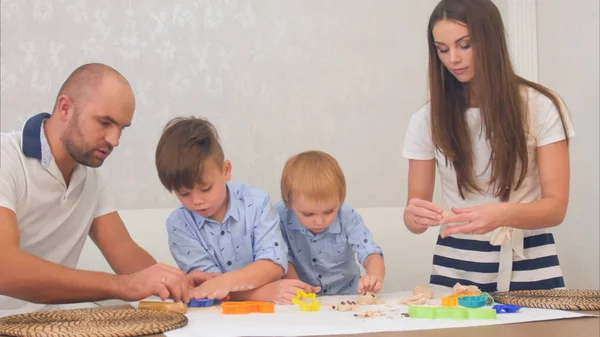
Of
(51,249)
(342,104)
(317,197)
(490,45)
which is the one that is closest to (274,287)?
(317,197)

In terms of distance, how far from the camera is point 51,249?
1.78 m

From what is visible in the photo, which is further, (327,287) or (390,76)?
(390,76)

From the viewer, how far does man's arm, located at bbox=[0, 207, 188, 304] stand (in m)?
1.47

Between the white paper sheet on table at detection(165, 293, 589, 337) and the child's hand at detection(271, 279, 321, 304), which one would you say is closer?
the white paper sheet on table at detection(165, 293, 589, 337)

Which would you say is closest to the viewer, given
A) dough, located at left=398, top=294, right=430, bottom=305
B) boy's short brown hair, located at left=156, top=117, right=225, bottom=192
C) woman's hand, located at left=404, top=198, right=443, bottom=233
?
dough, located at left=398, top=294, right=430, bottom=305

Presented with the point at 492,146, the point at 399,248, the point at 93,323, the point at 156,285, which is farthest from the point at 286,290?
the point at 399,248

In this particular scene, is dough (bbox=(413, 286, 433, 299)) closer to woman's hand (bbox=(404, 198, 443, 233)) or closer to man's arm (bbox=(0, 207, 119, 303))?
woman's hand (bbox=(404, 198, 443, 233))

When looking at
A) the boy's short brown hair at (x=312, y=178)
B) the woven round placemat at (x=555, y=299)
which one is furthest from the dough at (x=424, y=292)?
the boy's short brown hair at (x=312, y=178)

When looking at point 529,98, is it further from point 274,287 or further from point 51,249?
point 51,249

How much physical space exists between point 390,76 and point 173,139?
139cm

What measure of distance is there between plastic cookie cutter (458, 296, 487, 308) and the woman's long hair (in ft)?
1.49

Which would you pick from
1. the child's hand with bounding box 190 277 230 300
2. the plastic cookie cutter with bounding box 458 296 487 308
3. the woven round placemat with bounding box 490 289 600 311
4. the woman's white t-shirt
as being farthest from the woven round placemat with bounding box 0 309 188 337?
the woman's white t-shirt

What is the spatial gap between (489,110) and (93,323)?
1054 millimetres

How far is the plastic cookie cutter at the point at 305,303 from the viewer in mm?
1431
